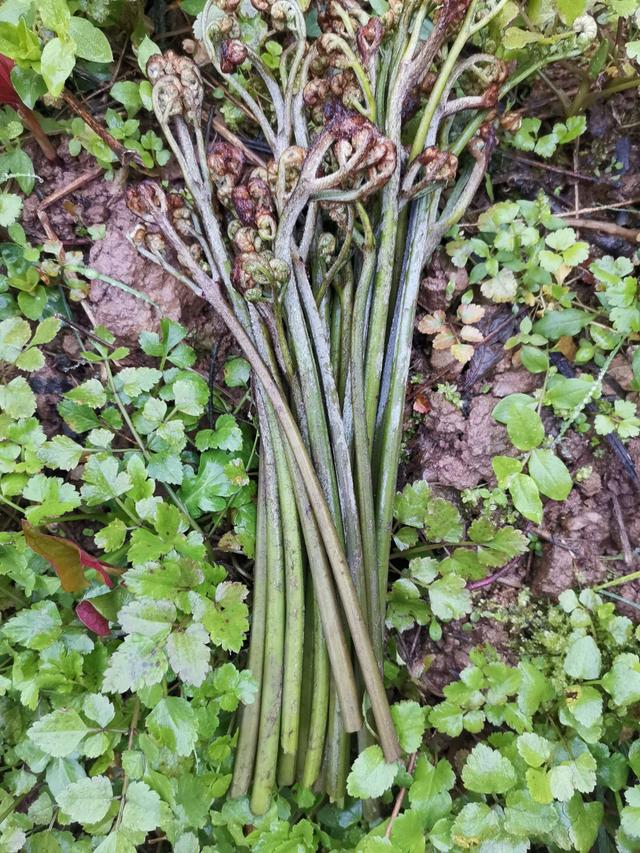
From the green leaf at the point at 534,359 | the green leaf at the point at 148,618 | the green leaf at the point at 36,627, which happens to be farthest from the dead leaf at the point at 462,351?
the green leaf at the point at 36,627

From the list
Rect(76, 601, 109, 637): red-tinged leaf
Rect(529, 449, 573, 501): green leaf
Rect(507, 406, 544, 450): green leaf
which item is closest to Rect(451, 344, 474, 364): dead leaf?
Rect(507, 406, 544, 450): green leaf

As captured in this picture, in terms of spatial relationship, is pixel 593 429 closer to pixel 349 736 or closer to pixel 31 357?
pixel 349 736

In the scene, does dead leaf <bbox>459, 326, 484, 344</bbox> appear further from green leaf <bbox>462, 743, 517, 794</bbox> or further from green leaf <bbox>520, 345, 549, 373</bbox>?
green leaf <bbox>462, 743, 517, 794</bbox>

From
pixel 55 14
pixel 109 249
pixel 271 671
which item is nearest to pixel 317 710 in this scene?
pixel 271 671

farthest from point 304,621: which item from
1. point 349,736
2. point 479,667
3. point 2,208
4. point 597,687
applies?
point 2,208

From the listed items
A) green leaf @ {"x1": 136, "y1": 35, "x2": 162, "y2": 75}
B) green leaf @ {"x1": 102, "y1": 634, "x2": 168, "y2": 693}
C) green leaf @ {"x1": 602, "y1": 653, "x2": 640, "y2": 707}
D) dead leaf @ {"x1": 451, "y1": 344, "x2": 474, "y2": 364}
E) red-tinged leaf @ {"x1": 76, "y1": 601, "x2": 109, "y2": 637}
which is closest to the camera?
green leaf @ {"x1": 102, "y1": 634, "x2": 168, "y2": 693}

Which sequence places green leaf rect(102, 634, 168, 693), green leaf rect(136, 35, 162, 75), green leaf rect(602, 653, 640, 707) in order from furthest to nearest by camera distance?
green leaf rect(136, 35, 162, 75) → green leaf rect(602, 653, 640, 707) → green leaf rect(102, 634, 168, 693)
